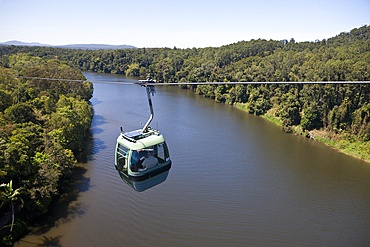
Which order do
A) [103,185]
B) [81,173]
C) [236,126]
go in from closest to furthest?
[103,185] < [81,173] < [236,126]

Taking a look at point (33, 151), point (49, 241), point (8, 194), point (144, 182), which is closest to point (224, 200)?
point (144, 182)

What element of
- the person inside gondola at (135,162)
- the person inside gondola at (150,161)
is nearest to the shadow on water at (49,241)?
the person inside gondola at (150,161)

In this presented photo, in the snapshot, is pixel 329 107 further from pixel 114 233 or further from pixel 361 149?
pixel 114 233

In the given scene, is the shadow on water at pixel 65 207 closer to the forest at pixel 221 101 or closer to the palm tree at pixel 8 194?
the forest at pixel 221 101

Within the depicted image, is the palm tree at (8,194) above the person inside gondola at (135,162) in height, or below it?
below

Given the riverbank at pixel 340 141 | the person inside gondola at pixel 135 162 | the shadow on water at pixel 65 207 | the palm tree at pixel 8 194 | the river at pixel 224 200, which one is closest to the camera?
the person inside gondola at pixel 135 162

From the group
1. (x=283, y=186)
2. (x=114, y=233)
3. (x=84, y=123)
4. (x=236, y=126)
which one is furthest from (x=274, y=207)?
(x=84, y=123)

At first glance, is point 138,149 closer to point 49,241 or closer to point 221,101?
point 49,241
